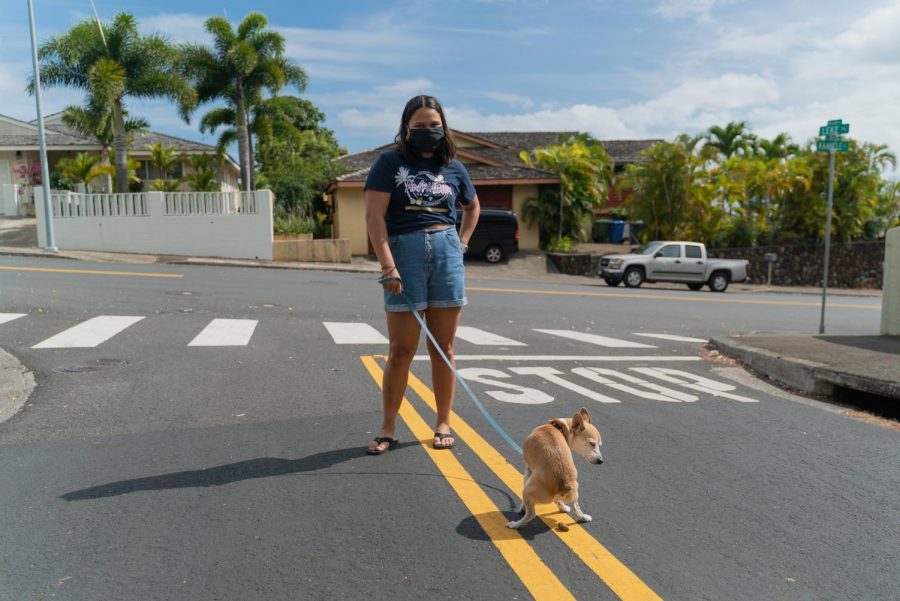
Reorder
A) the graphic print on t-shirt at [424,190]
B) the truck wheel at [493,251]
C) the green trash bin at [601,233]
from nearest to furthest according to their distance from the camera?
the graphic print on t-shirt at [424,190] < the truck wheel at [493,251] < the green trash bin at [601,233]

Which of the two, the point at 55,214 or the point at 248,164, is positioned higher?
the point at 248,164

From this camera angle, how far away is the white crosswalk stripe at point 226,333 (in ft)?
29.6

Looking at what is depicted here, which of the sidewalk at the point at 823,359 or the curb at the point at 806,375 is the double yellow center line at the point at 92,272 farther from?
the curb at the point at 806,375

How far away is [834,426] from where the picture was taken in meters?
5.79

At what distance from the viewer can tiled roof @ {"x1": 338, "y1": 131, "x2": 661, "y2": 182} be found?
107ft

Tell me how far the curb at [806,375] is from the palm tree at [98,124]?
85.9 feet

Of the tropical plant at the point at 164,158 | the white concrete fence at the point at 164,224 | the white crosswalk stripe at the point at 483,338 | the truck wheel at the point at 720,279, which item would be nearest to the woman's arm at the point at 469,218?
the white crosswalk stripe at the point at 483,338

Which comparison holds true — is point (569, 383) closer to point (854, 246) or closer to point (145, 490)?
point (145, 490)

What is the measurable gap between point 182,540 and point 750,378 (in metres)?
6.66

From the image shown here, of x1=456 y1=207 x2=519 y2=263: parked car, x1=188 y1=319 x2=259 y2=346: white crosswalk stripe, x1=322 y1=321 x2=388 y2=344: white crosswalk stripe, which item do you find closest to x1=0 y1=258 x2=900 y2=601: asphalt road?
x1=188 y1=319 x2=259 y2=346: white crosswalk stripe

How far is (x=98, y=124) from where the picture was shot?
31.0 m

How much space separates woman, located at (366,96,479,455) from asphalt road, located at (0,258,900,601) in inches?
29.6

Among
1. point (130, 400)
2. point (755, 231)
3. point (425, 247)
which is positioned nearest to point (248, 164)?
point (755, 231)

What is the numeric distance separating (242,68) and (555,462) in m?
30.0
